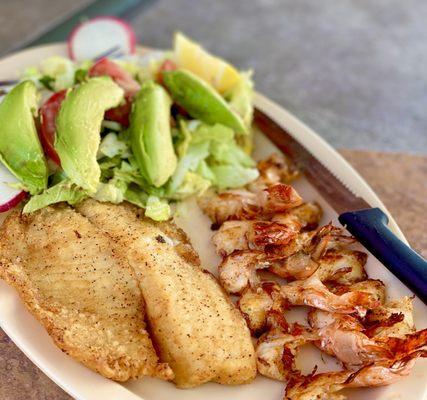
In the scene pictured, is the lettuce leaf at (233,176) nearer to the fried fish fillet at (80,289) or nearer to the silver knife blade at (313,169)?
the silver knife blade at (313,169)

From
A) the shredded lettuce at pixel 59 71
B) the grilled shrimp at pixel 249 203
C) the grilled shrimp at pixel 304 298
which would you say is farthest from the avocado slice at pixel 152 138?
the grilled shrimp at pixel 304 298

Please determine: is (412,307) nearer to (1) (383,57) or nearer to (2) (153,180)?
(2) (153,180)

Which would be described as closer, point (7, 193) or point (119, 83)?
point (7, 193)

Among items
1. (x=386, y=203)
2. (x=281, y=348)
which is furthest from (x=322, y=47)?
(x=281, y=348)

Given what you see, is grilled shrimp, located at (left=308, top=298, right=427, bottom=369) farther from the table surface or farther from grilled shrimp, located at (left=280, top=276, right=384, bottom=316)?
the table surface

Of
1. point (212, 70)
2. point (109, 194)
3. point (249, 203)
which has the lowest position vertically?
point (249, 203)

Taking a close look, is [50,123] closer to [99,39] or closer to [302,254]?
[99,39]

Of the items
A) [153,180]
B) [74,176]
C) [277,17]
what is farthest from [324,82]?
[74,176]
